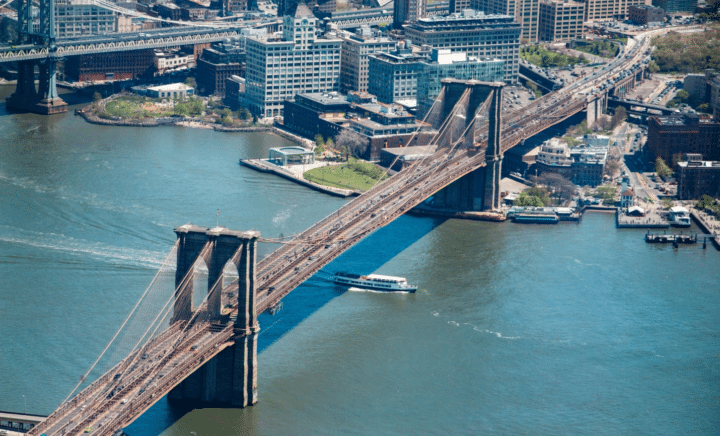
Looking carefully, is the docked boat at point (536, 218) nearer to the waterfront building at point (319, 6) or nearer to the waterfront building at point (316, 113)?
Result: the waterfront building at point (316, 113)

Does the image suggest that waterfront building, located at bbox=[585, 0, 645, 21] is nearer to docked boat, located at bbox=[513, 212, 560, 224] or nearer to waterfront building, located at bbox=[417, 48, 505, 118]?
waterfront building, located at bbox=[417, 48, 505, 118]

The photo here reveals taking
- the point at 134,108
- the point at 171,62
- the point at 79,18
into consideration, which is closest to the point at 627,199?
the point at 134,108

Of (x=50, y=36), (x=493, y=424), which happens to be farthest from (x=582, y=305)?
(x=50, y=36)

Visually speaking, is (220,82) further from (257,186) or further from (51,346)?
(51,346)

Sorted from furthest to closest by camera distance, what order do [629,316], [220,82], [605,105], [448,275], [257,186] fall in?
[220,82], [605,105], [257,186], [448,275], [629,316]

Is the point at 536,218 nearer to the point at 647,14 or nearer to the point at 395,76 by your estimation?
the point at 395,76

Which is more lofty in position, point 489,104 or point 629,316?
point 489,104

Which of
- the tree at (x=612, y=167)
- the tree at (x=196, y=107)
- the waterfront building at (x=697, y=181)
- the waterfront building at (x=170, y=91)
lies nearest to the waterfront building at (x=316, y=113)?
the tree at (x=196, y=107)
